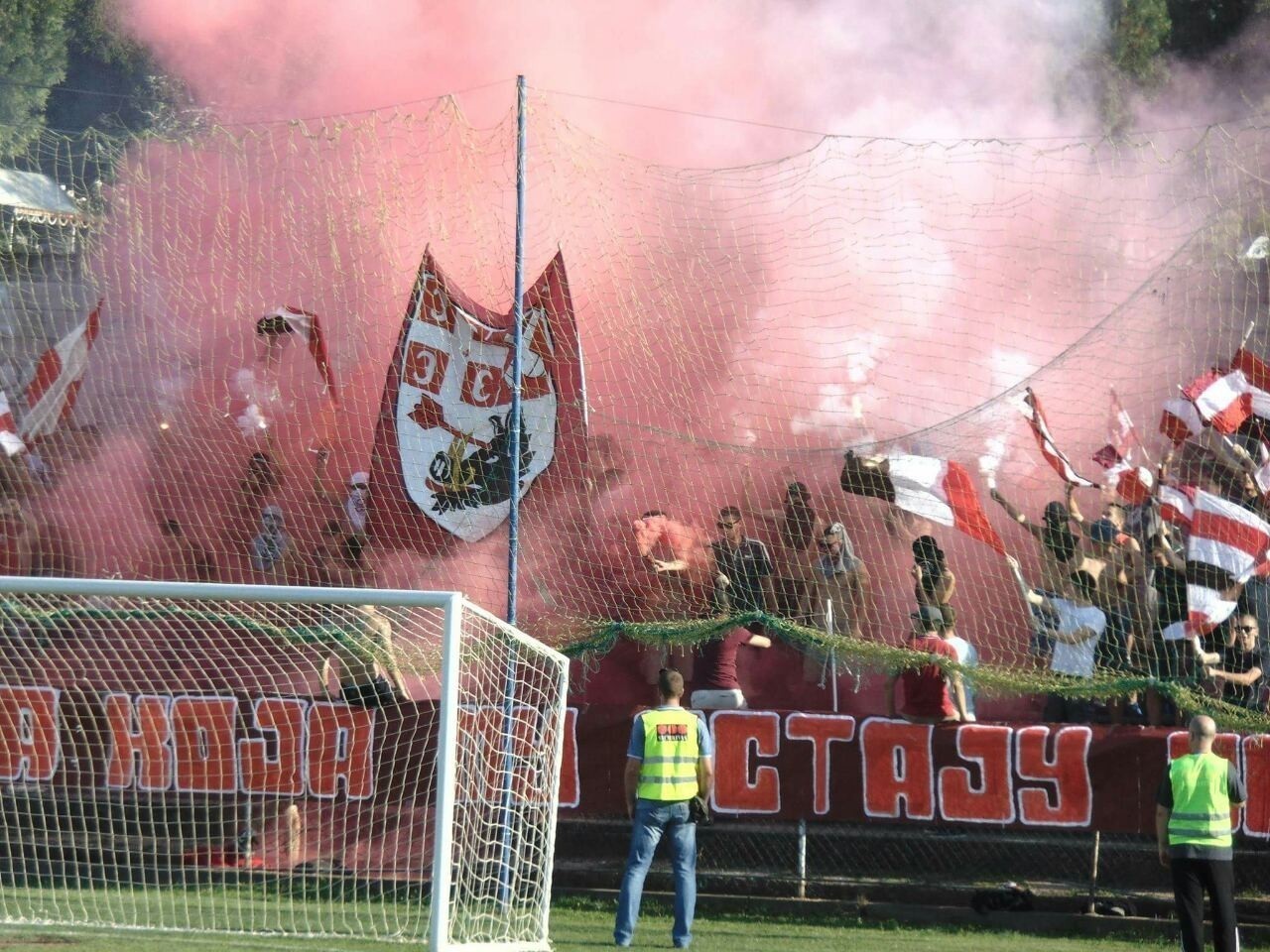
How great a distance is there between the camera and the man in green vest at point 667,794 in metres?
8.34

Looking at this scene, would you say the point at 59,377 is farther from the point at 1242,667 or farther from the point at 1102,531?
the point at 1242,667

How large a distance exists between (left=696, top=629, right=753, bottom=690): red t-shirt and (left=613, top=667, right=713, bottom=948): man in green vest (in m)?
1.05

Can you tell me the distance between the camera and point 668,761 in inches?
334

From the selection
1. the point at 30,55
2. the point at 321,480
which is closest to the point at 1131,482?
the point at 321,480

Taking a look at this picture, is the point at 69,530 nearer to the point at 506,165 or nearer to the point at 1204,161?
the point at 506,165

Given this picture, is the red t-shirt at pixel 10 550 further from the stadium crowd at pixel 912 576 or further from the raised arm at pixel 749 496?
the raised arm at pixel 749 496

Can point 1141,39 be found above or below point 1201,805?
above

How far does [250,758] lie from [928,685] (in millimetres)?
4012

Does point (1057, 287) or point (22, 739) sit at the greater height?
point (1057, 287)

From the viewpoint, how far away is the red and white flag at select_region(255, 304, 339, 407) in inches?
432

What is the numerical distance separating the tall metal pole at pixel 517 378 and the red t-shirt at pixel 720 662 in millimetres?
1264

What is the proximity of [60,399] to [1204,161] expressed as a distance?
289 inches

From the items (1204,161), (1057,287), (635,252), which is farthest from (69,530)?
(1204,161)

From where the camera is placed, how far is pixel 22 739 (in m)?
9.96
